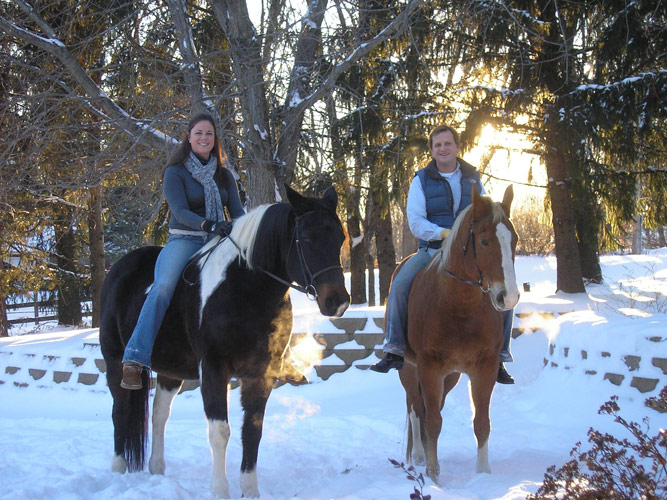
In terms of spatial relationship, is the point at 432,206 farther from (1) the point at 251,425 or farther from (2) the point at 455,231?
(1) the point at 251,425

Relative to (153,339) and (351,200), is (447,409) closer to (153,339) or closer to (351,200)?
(153,339)

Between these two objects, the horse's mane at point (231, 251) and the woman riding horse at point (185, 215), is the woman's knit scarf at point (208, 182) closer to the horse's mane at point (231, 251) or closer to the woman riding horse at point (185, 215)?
the woman riding horse at point (185, 215)

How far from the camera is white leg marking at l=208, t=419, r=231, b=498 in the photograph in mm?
3689

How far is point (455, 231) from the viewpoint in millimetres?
4012

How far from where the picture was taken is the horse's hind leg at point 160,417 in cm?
463

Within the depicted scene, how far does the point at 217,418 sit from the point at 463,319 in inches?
72.6

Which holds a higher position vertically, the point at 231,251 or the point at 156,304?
the point at 231,251

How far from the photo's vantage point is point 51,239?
1573 cm

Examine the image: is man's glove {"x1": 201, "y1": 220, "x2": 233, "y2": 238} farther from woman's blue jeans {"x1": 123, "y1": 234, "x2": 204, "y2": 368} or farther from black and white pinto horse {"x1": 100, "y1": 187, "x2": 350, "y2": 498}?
woman's blue jeans {"x1": 123, "y1": 234, "x2": 204, "y2": 368}

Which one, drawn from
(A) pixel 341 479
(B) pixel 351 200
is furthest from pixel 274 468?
(B) pixel 351 200

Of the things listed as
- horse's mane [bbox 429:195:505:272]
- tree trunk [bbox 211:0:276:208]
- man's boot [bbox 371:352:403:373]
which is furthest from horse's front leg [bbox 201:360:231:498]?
tree trunk [bbox 211:0:276:208]

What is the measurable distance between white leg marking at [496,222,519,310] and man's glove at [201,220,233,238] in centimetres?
189

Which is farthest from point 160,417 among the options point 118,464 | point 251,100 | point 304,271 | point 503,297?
point 251,100

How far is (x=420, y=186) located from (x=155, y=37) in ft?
22.3
